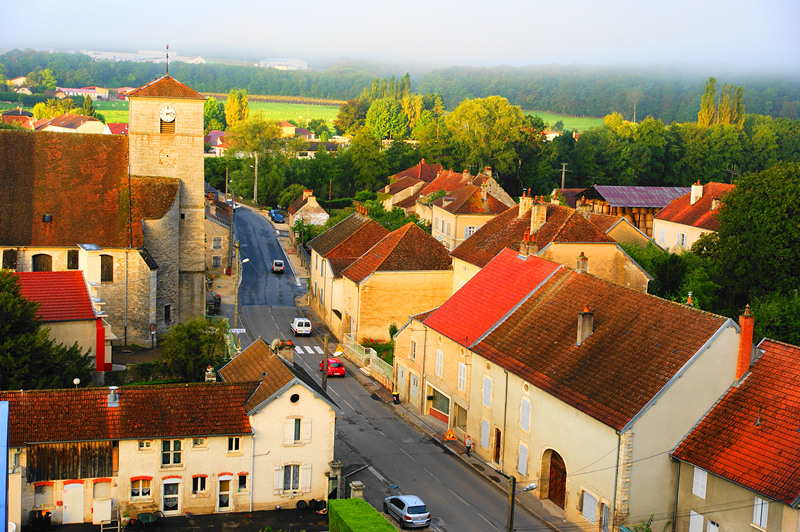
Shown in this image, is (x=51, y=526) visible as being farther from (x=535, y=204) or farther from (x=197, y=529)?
(x=535, y=204)

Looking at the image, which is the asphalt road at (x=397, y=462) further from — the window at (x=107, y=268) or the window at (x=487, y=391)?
the window at (x=107, y=268)

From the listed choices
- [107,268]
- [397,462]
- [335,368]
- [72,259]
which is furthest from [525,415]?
[72,259]

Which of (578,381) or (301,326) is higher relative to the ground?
(578,381)

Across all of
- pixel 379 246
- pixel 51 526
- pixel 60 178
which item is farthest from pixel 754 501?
pixel 60 178

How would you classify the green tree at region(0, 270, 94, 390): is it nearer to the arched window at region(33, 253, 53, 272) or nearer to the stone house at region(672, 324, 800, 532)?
the arched window at region(33, 253, 53, 272)

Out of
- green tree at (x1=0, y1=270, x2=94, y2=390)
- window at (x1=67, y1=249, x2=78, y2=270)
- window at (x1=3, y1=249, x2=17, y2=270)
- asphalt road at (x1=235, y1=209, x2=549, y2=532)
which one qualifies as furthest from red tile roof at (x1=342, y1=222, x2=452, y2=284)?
green tree at (x1=0, y1=270, x2=94, y2=390)

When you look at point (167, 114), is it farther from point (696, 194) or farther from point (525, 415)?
point (696, 194)
